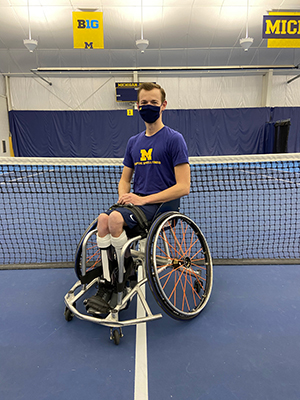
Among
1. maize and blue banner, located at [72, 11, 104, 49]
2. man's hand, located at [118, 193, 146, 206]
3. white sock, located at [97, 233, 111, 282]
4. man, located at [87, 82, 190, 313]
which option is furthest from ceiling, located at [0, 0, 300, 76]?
white sock, located at [97, 233, 111, 282]

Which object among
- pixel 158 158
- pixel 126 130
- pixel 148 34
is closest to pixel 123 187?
pixel 158 158

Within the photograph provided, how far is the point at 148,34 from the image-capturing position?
1196 cm

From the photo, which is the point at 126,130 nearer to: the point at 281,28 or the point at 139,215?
the point at 281,28

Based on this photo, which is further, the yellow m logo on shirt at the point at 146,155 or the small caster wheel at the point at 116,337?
the yellow m logo on shirt at the point at 146,155

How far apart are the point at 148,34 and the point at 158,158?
1223 centimetres

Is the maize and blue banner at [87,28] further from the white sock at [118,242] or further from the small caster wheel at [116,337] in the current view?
the small caster wheel at [116,337]

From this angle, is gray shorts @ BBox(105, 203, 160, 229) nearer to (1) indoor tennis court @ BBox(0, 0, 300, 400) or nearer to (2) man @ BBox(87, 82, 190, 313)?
(2) man @ BBox(87, 82, 190, 313)

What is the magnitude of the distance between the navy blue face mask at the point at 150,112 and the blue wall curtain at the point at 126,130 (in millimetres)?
13776

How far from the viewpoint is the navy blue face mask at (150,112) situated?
6.40 feet

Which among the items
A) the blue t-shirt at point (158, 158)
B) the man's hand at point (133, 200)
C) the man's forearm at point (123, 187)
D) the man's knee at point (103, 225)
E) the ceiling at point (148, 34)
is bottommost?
the man's knee at point (103, 225)

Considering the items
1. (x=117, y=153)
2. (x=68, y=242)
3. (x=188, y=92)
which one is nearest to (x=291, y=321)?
(x=68, y=242)

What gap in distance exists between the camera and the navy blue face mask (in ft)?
6.40

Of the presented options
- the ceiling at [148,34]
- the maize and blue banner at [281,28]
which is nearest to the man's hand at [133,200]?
the maize and blue banner at [281,28]

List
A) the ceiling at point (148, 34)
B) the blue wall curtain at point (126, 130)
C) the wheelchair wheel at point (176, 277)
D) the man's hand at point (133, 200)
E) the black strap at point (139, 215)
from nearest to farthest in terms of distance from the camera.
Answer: the wheelchair wheel at point (176, 277) < the black strap at point (139, 215) < the man's hand at point (133, 200) < the ceiling at point (148, 34) < the blue wall curtain at point (126, 130)
